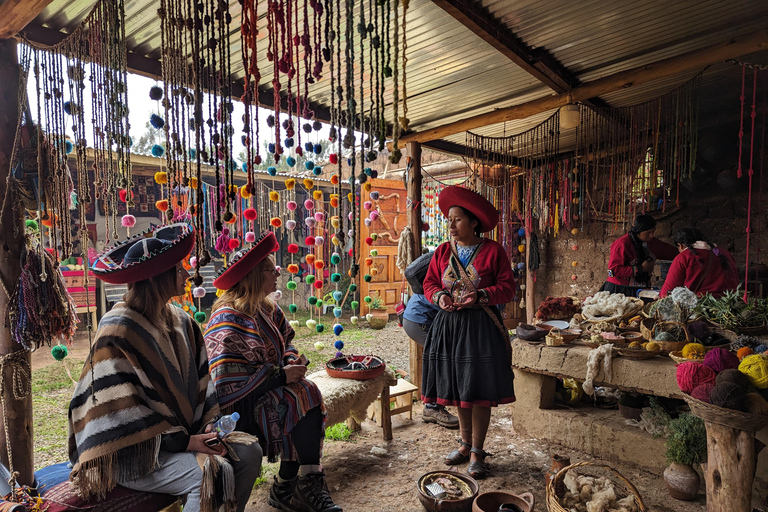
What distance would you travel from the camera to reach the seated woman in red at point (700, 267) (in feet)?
12.8

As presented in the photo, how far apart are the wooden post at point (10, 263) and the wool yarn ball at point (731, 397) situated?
3627mm

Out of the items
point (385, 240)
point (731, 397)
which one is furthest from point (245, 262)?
point (385, 240)

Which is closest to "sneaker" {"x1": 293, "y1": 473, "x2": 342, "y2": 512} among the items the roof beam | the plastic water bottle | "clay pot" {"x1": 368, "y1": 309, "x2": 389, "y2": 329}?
the plastic water bottle

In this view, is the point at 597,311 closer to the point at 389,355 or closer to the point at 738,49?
the point at 738,49

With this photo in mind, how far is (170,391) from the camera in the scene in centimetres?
196

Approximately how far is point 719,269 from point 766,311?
2.01 feet

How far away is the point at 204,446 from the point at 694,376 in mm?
2556

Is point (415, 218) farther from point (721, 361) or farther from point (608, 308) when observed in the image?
point (721, 361)

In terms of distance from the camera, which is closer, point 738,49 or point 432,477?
point 432,477

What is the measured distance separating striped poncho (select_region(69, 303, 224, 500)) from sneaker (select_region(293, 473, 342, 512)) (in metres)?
0.94

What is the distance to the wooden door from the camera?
977 cm

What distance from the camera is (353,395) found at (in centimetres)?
326

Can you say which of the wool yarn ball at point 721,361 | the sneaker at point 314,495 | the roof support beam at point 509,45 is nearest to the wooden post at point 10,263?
the sneaker at point 314,495

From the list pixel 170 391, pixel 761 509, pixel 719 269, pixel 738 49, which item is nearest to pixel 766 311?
pixel 719 269
